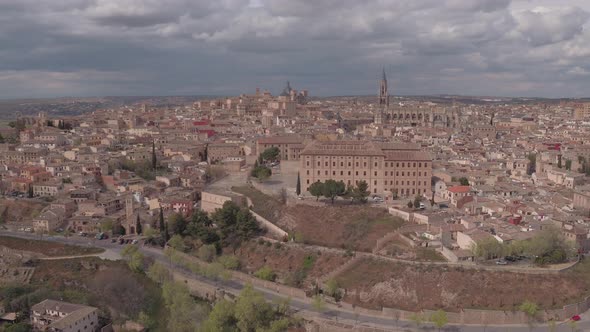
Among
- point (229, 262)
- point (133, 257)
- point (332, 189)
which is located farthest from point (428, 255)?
point (133, 257)

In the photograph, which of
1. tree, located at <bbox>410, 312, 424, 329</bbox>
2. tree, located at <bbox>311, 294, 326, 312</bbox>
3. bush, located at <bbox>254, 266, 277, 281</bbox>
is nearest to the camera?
tree, located at <bbox>410, 312, 424, 329</bbox>

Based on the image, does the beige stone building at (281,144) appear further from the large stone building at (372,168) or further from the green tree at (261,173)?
the large stone building at (372,168)

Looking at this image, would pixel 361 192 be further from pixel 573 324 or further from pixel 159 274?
pixel 573 324

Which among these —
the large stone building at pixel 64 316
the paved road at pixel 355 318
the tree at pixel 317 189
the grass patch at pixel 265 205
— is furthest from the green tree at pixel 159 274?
the tree at pixel 317 189

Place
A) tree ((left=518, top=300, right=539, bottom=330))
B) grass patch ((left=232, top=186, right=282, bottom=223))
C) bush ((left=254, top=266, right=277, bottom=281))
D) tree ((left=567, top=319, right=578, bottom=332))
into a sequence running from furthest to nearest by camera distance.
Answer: grass patch ((left=232, top=186, right=282, bottom=223)), bush ((left=254, top=266, right=277, bottom=281)), tree ((left=518, top=300, right=539, bottom=330)), tree ((left=567, top=319, right=578, bottom=332))

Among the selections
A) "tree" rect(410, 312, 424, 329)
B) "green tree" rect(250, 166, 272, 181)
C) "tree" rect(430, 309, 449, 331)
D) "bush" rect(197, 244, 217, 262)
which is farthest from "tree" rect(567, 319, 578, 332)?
"green tree" rect(250, 166, 272, 181)

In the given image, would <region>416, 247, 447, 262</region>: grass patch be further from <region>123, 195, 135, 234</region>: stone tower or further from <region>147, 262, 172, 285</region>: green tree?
<region>123, 195, 135, 234</region>: stone tower

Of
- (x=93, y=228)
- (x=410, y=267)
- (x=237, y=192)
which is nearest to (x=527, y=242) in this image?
(x=410, y=267)

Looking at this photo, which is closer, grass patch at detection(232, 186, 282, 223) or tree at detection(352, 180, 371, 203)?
tree at detection(352, 180, 371, 203)
